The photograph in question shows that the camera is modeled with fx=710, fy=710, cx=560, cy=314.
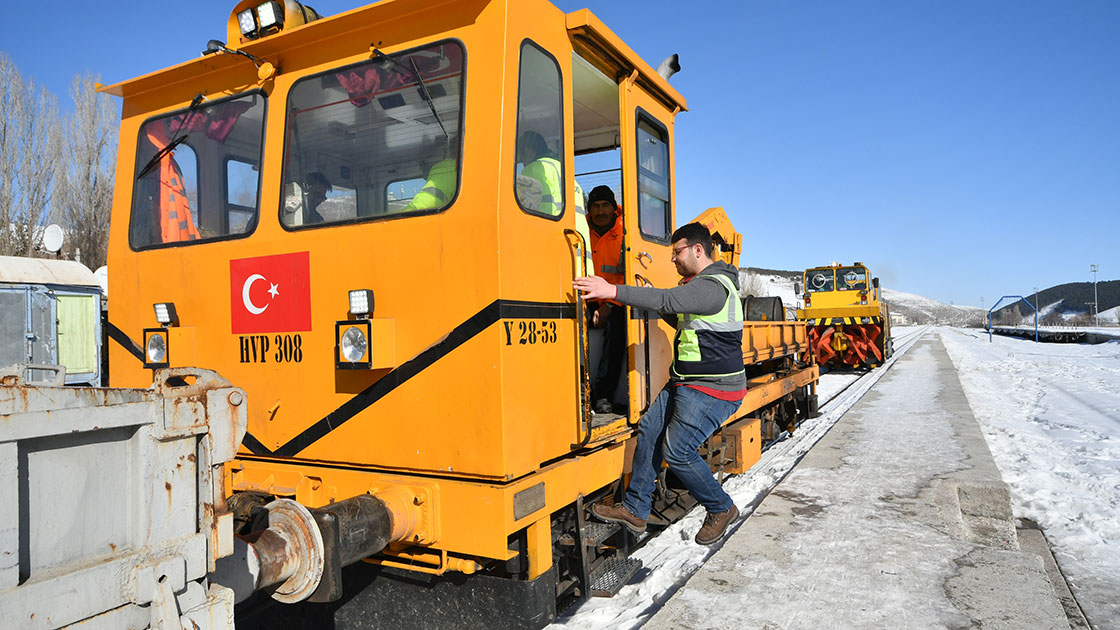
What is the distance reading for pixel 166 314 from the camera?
3576mm

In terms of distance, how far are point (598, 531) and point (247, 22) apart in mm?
3065

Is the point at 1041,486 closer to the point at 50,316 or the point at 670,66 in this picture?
the point at 670,66

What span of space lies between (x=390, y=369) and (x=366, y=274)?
0.43 metres

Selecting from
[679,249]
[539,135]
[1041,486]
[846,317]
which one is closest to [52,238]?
[539,135]

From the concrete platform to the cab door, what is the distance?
1141 mm

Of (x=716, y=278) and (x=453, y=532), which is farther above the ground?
(x=716, y=278)

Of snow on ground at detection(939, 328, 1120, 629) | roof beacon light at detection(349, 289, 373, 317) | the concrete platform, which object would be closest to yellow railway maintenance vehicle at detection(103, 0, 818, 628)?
roof beacon light at detection(349, 289, 373, 317)


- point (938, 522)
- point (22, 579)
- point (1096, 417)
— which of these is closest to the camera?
point (22, 579)

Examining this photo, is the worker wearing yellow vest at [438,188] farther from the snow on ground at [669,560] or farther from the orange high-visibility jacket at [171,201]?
the snow on ground at [669,560]

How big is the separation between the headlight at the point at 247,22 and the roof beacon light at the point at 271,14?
0.07 meters

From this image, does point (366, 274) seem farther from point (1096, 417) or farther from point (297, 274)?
point (1096, 417)

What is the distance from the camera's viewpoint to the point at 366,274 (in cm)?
310

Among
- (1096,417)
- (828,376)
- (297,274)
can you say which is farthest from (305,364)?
(828,376)

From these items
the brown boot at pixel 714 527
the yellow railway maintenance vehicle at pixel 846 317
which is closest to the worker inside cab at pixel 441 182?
the brown boot at pixel 714 527
